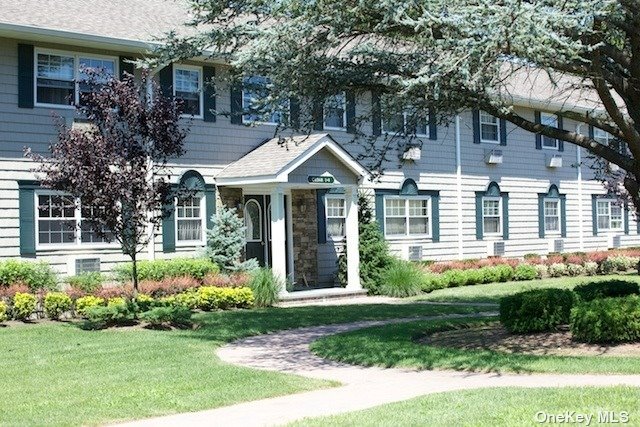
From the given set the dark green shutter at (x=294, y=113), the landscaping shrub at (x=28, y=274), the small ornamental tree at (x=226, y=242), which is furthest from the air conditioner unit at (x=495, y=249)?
the dark green shutter at (x=294, y=113)

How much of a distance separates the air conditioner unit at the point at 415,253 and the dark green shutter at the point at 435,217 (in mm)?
1046

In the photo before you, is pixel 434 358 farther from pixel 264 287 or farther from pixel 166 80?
pixel 166 80

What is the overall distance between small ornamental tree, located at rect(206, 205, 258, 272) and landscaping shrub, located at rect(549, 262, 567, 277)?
39.6 feet

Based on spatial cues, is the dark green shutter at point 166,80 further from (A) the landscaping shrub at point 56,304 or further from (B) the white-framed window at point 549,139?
(B) the white-framed window at point 549,139

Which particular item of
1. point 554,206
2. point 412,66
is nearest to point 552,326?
point 412,66

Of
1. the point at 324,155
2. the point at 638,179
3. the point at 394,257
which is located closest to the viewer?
the point at 638,179

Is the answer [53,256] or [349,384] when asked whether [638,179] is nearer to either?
[349,384]

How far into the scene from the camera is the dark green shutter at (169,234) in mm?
20250

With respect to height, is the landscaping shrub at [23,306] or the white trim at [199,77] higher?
the white trim at [199,77]

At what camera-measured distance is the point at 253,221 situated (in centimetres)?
2252

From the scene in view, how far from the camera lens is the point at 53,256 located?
730 inches

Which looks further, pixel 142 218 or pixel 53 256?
pixel 53 256

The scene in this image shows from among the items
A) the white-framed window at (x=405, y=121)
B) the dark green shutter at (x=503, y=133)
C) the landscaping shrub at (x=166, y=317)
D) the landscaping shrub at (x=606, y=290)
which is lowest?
the landscaping shrub at (x=166, y=317)

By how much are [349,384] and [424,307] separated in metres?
9.51
